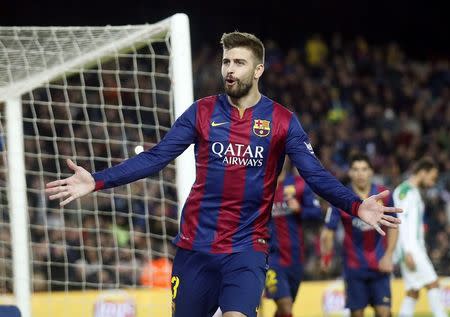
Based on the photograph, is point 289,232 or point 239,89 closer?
point 239,89

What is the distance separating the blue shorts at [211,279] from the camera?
5113 mm

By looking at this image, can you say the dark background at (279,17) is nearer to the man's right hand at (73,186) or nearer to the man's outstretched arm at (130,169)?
the man's outstretched arm at (130,169)

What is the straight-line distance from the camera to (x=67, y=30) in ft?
24.4

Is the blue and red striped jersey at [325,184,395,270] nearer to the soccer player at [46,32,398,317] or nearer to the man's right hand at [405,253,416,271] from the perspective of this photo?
the man's right hand at [405,253,416,271]

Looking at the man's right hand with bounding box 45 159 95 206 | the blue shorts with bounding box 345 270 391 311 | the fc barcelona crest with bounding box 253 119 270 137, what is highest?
the fc barcelona crest with bounding box 253 119 270 137

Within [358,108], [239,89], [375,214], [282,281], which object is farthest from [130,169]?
[358,108]

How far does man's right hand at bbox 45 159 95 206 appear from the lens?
15.8 feet

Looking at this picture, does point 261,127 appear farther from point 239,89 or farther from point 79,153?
point 79,153

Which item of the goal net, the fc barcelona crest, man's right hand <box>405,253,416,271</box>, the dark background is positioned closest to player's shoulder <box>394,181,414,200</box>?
man's right hand <box>405,253,416,271</box>

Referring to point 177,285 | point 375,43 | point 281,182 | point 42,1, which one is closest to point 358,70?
point 375,43

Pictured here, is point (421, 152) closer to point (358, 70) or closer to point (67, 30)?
point (358, 70)

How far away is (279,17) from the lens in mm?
22562

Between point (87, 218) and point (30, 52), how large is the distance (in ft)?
17.1

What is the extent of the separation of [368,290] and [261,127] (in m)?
4.01
